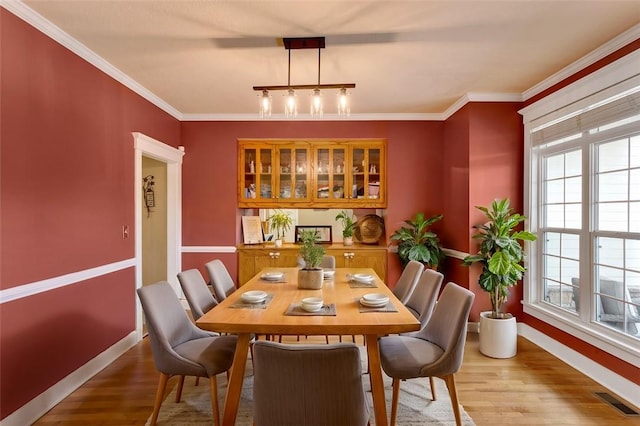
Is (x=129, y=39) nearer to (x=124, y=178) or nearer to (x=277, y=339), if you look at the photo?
(x=124, y=178)

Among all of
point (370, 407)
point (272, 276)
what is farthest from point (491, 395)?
point (272, 276)

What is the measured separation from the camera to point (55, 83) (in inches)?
100

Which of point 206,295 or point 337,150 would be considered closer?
point 206,295

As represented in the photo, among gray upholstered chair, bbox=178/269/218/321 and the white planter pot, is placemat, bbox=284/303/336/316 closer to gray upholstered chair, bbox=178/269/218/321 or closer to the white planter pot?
gray upholstered chair, bbox=178/269/218/321

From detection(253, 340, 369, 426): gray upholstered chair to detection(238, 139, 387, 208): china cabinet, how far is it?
3.47 m

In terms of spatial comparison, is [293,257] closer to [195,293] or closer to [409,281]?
[409,281]

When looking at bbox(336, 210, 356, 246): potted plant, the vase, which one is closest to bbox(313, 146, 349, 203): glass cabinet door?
bbox(336, 210, 356, 246): potted plant

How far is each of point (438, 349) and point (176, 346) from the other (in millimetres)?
1673

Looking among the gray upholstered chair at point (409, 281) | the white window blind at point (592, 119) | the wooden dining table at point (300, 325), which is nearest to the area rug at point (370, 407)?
the wooden dining table at point (300, 325)

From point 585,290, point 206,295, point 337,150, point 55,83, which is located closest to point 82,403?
point 206,295

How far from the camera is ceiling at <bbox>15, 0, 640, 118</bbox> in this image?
2.26 m

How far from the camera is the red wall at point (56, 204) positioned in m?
2.17

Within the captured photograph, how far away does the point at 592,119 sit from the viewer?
2.96m

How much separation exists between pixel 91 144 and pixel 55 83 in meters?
0.53
